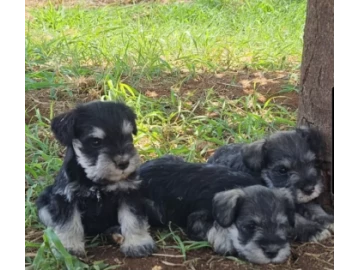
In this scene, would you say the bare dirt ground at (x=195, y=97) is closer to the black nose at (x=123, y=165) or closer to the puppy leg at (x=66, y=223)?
the puppy leg at (x=66, y=223)

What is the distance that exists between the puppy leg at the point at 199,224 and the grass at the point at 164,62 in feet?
0.11

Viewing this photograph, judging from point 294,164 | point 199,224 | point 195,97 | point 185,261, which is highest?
point 195,97

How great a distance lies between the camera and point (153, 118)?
255 centimetres

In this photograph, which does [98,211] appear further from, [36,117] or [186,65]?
[186,65]

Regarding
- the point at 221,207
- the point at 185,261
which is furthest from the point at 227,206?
the point at 185,261

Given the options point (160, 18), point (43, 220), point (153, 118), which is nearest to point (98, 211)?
point (43, 220)

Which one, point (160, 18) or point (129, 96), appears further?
point (160, 18)

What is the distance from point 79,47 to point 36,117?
1.06 feet

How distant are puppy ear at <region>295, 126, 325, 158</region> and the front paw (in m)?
0.65

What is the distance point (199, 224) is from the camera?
246 centimetres

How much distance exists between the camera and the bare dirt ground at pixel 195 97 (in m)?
2.42

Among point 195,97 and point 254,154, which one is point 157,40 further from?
point 254,154

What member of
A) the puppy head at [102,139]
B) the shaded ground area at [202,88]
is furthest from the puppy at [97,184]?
the shaded ground area at [202,88]

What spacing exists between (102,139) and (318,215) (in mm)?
813
